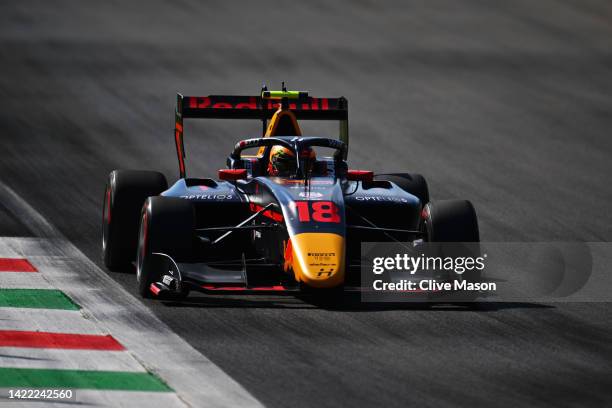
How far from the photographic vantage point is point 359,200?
1346 centimetres

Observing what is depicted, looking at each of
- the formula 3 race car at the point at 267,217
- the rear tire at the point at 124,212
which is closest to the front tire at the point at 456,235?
the formula 3 race car at the point at 267,217

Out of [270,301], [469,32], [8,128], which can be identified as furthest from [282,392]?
[469,32]

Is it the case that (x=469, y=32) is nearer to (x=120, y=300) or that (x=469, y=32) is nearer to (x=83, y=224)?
(x=83, y=224)

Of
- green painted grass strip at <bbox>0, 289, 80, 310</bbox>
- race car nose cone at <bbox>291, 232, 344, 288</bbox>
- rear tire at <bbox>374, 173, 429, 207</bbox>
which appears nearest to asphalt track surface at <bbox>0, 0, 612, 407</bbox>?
race car nose cone at <bbox>291, 232, 344, 288</bbox>

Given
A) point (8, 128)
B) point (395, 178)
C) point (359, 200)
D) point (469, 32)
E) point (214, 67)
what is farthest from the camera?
point (469, 32)

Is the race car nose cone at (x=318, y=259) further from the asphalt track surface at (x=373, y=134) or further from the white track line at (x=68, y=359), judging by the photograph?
the white track line at (x=68, y=359)

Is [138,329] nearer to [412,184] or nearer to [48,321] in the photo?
[48,321]

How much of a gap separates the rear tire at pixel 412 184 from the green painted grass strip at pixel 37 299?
14.7ft

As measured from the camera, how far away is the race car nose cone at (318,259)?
11.7 m

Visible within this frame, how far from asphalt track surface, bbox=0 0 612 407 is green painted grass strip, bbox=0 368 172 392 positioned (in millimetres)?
660

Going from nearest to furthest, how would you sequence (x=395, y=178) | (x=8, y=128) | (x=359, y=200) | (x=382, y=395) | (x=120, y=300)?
1. (x=382, y=395)
2. (x=120, y=300)
3. (x=359, y=200)
4. (x=395, y=178)
5. (x=8, y=128)

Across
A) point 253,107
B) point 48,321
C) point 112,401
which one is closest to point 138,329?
point 48,321

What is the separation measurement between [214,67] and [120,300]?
67.9 feet

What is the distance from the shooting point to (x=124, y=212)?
1439 cm
